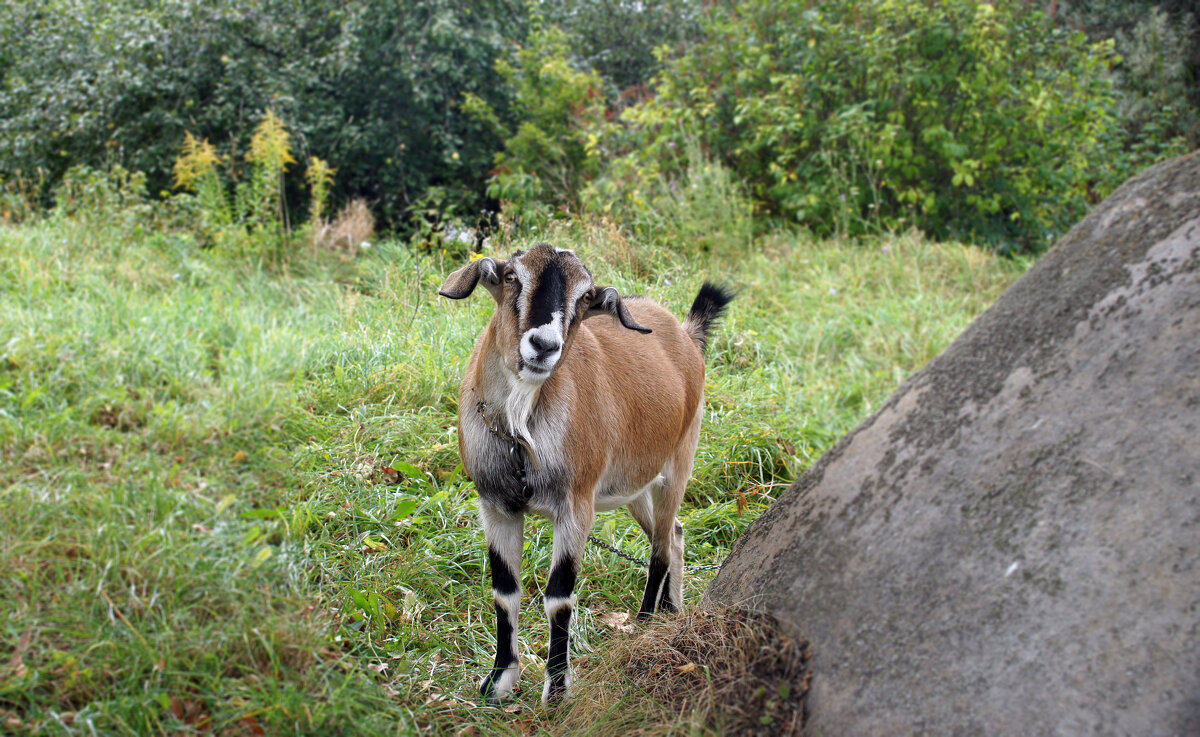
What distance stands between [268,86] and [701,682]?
404 inches

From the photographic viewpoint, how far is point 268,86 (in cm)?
1077

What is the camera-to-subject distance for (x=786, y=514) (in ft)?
9.10

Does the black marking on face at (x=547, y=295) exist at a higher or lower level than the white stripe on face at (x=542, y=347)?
higher

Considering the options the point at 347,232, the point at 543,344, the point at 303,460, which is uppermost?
the point at 543,344

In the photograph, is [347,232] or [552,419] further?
[347,232]

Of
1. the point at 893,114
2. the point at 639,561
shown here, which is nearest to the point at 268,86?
the point at 893,114

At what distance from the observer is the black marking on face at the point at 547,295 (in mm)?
2752

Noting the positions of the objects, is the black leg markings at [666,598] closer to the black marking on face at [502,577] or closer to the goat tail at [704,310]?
the black marking on face at [502,577]

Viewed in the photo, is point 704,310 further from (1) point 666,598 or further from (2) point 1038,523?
(2) point 1038,523

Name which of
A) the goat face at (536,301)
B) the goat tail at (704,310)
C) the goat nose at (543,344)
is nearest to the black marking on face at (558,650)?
the goat face at (536,301)

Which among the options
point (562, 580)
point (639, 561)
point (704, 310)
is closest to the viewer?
point (562, 580)

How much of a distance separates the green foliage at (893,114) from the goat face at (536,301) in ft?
22.0

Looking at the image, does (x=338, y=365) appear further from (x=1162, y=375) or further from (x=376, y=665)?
(x=1162, y=375)

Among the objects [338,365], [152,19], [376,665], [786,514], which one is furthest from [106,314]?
[152,19]
